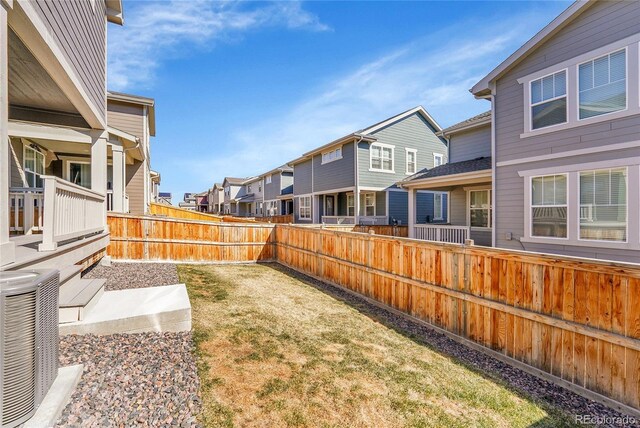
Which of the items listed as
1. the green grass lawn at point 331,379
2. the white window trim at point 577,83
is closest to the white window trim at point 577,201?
the white window trim at point 577,83

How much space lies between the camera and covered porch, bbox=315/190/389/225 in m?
18.2

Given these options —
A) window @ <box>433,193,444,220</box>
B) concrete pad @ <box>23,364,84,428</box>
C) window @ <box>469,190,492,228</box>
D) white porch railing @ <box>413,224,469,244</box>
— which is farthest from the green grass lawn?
window @ <box>433,193,444,220</box>

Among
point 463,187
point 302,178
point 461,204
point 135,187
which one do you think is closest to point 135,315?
point 135,187

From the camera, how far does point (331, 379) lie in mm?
3660

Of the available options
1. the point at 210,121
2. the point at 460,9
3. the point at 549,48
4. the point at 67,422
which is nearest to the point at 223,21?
the point at 460,9

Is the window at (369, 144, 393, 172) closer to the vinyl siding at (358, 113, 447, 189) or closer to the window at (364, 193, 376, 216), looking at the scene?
the vinyl siding at (358, 113, 447, 189)

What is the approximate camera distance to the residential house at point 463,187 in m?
12.0

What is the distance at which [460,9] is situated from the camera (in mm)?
9648

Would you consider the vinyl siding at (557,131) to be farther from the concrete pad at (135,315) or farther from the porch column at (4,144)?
the porch column at (4,144)

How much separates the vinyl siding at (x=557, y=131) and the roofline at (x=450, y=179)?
85cm

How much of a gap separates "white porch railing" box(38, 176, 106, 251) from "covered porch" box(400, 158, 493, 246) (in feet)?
36.0

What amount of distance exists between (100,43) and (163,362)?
27.4 feet

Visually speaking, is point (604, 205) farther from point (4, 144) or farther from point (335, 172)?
point (335, 172)

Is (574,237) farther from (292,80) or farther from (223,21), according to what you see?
(292,80)
